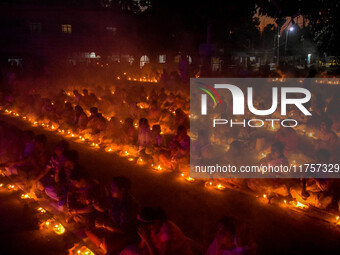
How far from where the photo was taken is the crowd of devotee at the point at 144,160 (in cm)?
359

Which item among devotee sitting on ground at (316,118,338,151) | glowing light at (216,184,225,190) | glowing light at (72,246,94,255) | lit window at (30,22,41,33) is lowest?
glowing light at (72,246,94,255)

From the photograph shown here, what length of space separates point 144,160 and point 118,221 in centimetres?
354

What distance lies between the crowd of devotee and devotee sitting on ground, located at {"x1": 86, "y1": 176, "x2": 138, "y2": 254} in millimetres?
14

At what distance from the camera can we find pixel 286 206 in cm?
552

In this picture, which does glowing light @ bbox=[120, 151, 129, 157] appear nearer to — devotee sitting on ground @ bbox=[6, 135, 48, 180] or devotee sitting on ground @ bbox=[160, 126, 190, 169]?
devotee sitting on ground @ bbox=[160, 126, 190, 169]

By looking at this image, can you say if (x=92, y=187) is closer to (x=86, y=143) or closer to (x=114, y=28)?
(x=86, y=143)

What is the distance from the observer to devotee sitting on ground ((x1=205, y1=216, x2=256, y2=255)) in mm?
3305

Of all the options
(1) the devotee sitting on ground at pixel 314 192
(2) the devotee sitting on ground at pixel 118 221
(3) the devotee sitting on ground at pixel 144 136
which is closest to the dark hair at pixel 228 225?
(2) the devotee sitting on ground at pixel 118 221

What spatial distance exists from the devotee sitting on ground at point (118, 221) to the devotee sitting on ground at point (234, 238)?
4.86 feet

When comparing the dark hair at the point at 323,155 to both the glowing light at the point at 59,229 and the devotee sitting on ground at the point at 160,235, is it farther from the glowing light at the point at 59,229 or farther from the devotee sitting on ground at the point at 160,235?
the glowing light at the point at 59,229

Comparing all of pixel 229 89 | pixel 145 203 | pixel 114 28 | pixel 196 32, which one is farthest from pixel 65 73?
pixel 145 203

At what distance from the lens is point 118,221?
4418 mm

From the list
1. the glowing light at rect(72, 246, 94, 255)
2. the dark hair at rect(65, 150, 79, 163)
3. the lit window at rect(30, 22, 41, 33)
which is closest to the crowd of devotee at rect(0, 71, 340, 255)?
the dark hair at rect(65, 150, 79, 163)

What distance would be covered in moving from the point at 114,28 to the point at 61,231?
28.6 m
